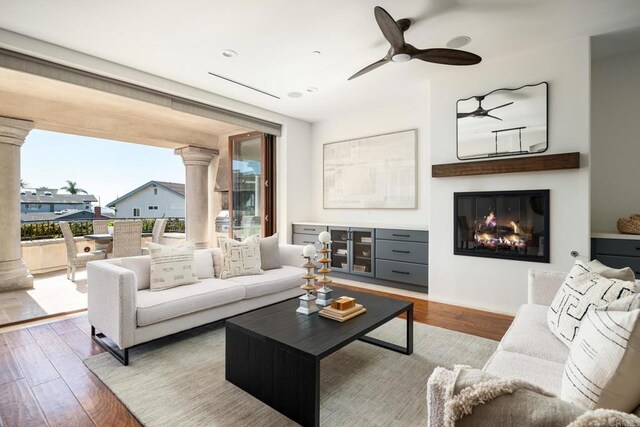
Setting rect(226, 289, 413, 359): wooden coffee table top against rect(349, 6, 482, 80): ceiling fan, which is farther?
rect(349, 6, 482, 80): ceiling fan

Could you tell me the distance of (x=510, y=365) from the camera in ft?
4.79

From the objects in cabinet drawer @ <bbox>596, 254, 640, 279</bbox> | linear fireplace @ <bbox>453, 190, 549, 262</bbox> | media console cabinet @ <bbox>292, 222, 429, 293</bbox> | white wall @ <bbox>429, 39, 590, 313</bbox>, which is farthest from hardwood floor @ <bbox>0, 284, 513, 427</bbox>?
cabinet drawer @ <bbox>596, 254, 640, 279</bbox>

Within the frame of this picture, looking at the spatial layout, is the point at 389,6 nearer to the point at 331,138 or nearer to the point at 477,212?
the point at 477,212

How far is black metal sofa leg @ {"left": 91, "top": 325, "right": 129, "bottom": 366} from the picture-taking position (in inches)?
90.4

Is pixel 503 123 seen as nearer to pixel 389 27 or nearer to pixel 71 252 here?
pixel 389 27

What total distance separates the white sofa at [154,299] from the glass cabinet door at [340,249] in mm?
1510

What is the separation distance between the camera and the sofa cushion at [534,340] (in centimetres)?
155

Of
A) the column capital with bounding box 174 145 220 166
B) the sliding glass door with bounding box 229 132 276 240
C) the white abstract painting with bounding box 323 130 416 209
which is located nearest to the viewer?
the white abstract painting with bounding box 323 130 416 209

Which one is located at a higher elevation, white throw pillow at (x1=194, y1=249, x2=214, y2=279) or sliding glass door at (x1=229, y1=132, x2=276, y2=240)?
sliding glass door at (x1=229, y1=132, x2=276, y2=240)

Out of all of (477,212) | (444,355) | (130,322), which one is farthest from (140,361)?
(477,212)

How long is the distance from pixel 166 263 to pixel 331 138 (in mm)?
3505

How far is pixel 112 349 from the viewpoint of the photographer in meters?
2.50

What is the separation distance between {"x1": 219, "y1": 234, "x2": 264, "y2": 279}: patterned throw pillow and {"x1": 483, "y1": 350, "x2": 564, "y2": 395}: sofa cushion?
94.6 inches

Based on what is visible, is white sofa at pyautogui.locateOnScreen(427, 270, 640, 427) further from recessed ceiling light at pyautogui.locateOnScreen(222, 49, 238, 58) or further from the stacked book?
recessed ceiling light at pyautogui.locateOnScreen(222, 49, 238, 58)
